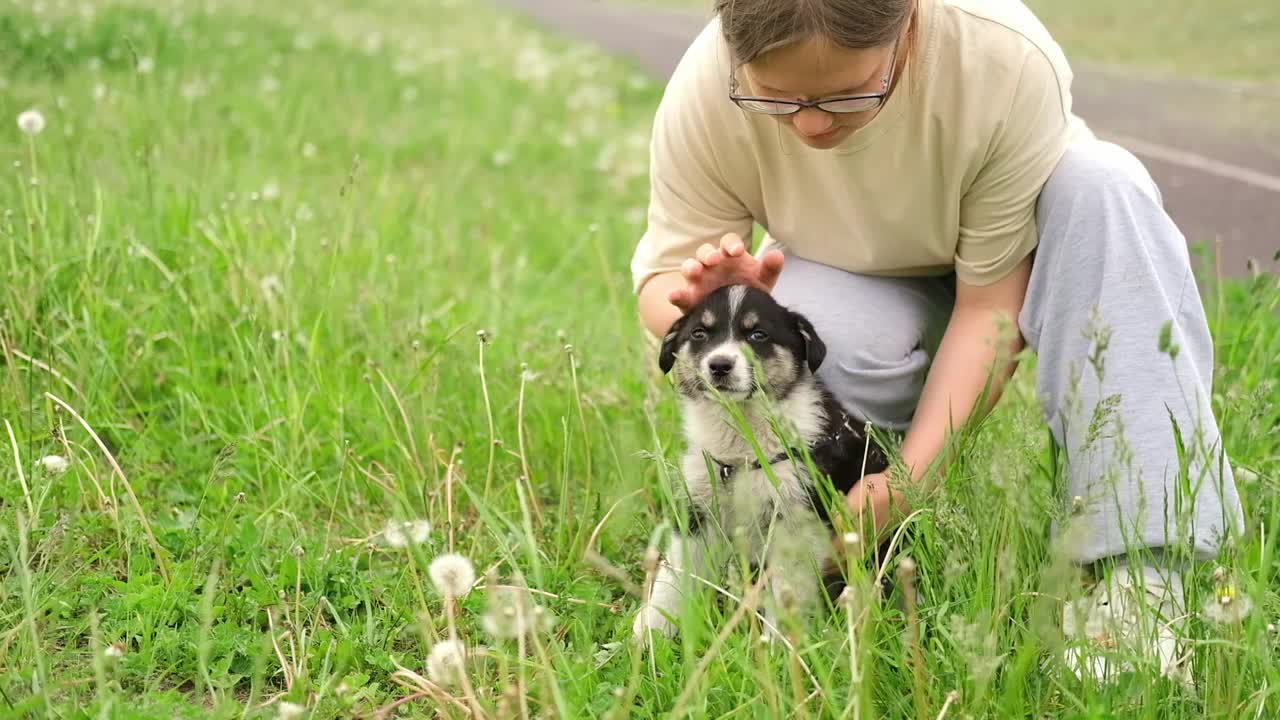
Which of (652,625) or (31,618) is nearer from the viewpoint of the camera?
(31,618)

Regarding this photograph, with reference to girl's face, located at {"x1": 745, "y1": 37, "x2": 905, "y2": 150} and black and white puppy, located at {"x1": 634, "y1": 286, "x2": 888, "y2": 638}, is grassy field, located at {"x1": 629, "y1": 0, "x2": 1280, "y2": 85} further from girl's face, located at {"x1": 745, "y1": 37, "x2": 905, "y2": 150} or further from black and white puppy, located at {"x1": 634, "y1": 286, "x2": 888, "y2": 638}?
girl's face, located at {"x1": 745, "y1": 37, "x2": 905, "y2": 150}

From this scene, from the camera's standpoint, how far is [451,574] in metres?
2.27

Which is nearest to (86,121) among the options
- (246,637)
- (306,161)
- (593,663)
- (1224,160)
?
(306,161)

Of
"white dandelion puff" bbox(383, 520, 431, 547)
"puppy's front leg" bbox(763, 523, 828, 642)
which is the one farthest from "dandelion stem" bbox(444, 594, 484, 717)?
"puppy's front leg" bbox(763, 523, 828, 642)

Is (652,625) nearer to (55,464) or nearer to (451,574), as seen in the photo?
(451,574)

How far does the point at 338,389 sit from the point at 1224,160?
577 cm

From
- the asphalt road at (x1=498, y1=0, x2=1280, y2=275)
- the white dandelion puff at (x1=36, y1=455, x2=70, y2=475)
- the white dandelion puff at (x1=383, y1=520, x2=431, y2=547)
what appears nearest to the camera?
the white dandelion puff at (x1=383, y1=520, x2=431, y2=547)

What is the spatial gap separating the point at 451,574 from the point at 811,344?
1140 millimetres

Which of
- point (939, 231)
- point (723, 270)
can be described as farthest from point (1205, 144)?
point (723, 270)

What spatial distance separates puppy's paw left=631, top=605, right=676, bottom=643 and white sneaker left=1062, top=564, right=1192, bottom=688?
790 mm

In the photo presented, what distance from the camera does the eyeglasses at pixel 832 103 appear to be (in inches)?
96.7

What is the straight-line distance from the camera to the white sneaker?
2.06m

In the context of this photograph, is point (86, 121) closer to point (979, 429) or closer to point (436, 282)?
point (436, 282)

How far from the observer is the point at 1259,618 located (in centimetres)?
199
